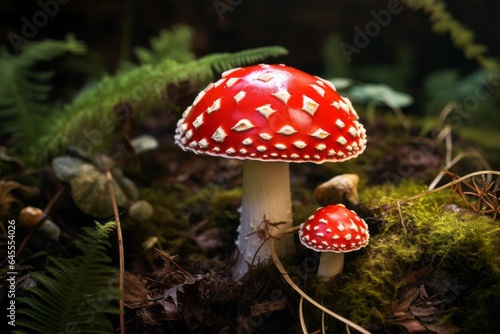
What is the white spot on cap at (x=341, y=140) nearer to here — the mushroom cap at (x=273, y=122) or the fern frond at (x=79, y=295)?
the mushroom cap at (x=273, y=122)

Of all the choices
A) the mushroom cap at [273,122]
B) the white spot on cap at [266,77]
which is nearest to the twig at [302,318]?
the mushroom cap at [273,122]

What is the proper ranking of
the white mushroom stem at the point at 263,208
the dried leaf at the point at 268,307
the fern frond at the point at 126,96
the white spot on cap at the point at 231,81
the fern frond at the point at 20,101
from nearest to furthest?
the dried leaf at the point at 268,307
the white spot on cap at the point at 231,81
the white mushroom stem at the point at 263,208
the fern frond at the point at 126,96
the fern frond at the point at 20,101

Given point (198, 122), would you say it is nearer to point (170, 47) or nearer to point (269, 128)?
point (269, 128)

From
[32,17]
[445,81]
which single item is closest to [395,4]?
[445,81]

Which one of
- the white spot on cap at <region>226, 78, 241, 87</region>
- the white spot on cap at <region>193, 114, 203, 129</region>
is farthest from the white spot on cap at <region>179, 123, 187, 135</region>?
the white spot on cap at <region>226, 78, 241, 87</region>

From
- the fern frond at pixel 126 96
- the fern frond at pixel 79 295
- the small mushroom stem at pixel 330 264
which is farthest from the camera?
the fern frond at pixel 126 96

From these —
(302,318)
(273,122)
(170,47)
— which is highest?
(273,122)

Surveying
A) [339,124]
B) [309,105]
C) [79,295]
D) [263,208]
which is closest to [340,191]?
[263,208]

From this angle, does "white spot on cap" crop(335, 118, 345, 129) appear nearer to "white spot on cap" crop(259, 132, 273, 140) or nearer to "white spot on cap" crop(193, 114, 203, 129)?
"white spot on cap" crop(259, 132, 273, 140)
